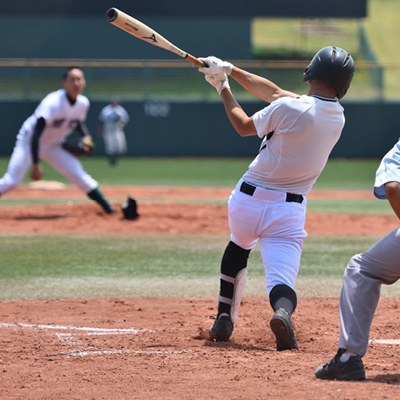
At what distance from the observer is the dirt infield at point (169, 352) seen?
334cm

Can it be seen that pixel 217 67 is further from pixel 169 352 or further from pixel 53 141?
pixel 53 141

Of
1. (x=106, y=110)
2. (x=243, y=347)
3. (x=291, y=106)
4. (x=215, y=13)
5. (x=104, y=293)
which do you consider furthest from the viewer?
(x=215, y=13)

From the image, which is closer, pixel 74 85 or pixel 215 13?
pixel 74 85

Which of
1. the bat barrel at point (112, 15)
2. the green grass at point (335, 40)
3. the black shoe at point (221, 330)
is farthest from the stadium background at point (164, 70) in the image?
the black shoe at point (221, 330)

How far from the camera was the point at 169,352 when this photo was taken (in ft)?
13.9

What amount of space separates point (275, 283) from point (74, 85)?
662 centimetres

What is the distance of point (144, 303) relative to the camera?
5.94 meters

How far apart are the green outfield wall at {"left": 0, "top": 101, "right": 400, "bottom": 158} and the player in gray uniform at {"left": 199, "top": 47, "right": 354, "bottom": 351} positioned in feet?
71.4

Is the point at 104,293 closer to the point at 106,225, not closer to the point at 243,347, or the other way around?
the point at 243,347

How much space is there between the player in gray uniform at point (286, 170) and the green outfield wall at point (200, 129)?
21.8m

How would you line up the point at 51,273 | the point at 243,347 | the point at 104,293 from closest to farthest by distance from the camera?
the point at 243,347, the point at 104,293, the point at 51,273

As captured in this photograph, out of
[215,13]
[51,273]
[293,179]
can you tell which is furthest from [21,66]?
[293,179]

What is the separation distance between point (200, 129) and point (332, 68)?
73.2ft

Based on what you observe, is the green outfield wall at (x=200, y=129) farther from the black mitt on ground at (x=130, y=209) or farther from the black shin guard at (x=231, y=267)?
the black shin guard at (x=231, y=267)
